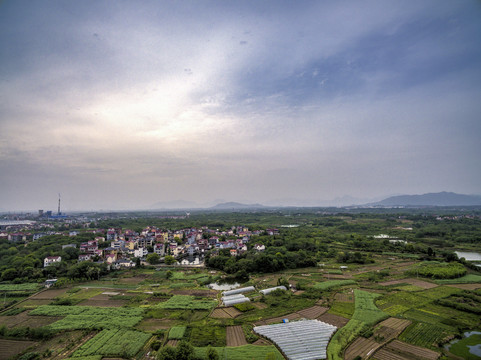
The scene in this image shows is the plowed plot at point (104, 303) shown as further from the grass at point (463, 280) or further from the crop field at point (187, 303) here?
the grass at point (463, 280)

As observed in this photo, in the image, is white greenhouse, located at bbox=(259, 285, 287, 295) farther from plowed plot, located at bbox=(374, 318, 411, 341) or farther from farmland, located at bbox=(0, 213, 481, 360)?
plowed plot, located at bbox=(374, 318, 411, 341)

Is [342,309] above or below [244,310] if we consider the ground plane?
below

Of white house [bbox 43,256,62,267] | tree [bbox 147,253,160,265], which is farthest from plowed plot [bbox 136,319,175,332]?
white house [bbox 43,256,62,267]

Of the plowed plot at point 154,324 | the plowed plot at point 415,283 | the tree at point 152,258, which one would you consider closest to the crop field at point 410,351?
the plowed plot at point 415,283

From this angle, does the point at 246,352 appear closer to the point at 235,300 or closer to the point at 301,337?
the point at 301,337

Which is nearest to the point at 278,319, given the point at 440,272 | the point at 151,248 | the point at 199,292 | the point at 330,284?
the point at 199,292

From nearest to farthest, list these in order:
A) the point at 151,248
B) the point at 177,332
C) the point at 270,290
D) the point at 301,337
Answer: the point at 301,337 → the point at 177,332 → the point at 270,290 → the point at 151,248

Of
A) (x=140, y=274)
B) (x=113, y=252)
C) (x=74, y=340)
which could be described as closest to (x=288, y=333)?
(x=74, y=340)
